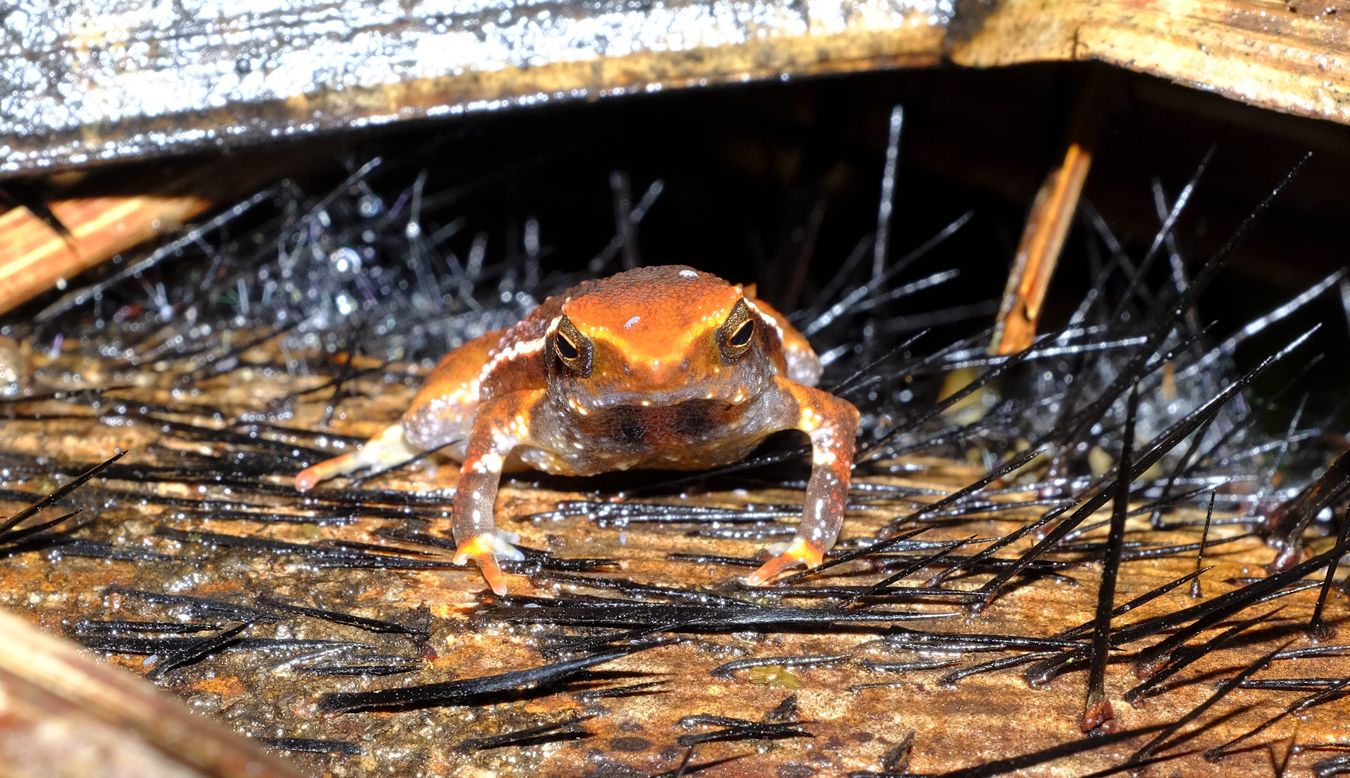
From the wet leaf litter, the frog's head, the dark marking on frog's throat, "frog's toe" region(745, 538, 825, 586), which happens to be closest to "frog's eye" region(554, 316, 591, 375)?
the frog's head

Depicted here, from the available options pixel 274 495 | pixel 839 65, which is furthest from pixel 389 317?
pixel 839 65

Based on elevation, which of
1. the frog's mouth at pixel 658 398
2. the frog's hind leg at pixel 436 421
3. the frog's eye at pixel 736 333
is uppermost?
the frog's hind leg at pixel 436 421

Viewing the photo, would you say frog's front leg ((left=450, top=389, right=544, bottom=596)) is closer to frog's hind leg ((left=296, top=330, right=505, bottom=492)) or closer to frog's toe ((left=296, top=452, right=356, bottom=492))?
frog's hind leg ((left=296, top=330, right=505, bottom=492))

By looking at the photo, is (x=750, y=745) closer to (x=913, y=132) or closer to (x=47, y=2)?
(x=47, y=2)

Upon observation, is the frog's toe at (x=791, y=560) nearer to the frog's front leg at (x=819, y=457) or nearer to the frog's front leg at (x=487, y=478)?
the frog's front leg at (x=819, y=457)

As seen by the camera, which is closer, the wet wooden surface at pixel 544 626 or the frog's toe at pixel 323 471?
the wet wooden surface at pixel 544 626

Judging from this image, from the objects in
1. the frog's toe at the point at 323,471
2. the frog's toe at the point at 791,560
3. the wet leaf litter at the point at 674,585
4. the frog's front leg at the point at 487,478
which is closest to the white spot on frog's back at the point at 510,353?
the frog's front leg at the point at 487,478

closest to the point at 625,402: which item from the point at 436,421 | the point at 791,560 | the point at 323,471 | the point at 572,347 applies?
the point at 572,347
